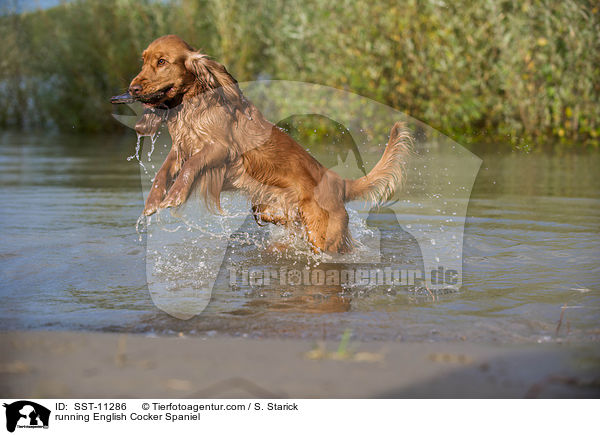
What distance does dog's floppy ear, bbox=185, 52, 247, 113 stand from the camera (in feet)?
13.8

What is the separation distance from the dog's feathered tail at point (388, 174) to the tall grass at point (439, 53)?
213 inches

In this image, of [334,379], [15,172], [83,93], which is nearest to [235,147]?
[334,379]

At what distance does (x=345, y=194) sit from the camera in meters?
4.52

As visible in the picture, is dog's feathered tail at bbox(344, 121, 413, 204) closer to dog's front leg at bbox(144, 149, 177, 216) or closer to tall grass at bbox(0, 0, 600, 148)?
dog's front leg at bbox(144, 149, 177, 216)

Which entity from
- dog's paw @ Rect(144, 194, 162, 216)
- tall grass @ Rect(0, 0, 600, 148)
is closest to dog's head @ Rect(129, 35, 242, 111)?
dog's paw @ Rect(144, 194, 162, 216)

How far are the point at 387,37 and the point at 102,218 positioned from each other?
7065 millimetres

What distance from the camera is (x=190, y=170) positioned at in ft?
13.6

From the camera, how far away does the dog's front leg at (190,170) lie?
Answer: 161 inches

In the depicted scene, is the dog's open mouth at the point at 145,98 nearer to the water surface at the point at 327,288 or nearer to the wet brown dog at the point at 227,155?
the wet brown dog at the point at 227,155

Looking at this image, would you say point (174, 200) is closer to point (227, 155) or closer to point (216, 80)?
point (227, 155)

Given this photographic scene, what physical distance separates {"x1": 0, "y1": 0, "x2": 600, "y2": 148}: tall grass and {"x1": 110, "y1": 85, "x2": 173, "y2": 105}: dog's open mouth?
518 centimetres
